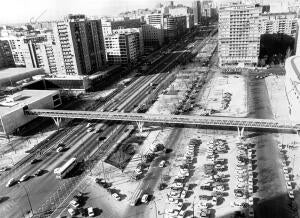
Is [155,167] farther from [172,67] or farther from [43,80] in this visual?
[172,67]

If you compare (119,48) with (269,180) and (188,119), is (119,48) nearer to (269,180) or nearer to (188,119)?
(188,119)

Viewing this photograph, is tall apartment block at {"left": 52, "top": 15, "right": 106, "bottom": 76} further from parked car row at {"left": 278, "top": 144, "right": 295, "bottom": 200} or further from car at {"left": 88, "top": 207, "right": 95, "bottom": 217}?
parked car row at {"left": 278, "top": 144, "right": 295, "bottom": 200}

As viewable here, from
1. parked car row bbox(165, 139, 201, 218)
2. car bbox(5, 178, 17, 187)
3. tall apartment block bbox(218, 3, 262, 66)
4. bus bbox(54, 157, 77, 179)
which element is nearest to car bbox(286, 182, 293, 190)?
parked car row bbox(165, 139, 201, 218)

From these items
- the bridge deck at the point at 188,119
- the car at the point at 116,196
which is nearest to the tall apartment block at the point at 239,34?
the bridge deck at the point at 188,119

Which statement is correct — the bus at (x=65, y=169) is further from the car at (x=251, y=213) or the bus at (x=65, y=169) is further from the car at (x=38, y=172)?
the car at (x=251, y=213)

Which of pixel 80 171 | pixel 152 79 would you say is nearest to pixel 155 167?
pixel 80 171

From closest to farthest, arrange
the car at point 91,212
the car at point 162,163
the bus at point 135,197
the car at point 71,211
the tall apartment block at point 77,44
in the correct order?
the car at point 91,212
the car at point 71,211
the bus at point 135,197
the car at point 162,163
the tall apartment block at point 77,44
